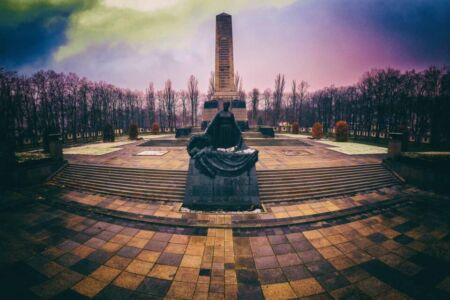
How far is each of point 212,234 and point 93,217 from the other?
5.04 meters

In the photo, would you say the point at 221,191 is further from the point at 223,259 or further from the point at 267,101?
the point at 267,101

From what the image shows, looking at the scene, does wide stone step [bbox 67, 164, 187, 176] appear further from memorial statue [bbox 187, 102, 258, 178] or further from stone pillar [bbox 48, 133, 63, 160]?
memorial statue [bbox 187, 102, 258, 178]

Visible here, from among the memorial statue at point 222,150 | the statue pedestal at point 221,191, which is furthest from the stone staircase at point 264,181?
the memorial statue at point 222,150

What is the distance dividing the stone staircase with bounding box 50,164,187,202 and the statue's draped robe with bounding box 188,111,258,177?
2.38 m

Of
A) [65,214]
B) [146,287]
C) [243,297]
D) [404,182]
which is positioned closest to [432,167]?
[404,182]

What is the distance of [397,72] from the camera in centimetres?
3250

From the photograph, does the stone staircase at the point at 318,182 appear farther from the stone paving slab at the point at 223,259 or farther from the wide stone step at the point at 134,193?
the wide stone step at the point at 134,193

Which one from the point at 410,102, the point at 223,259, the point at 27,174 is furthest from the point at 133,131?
the point at 410,102

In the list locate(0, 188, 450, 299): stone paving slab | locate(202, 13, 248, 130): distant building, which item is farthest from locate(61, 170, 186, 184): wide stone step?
locate(202, 13, 248, 130): distant building

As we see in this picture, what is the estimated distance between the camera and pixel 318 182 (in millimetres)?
11375

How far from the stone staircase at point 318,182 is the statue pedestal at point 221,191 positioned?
1.01m

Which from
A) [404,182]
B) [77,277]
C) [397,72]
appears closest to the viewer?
[77,277]

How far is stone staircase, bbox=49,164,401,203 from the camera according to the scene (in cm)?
1017

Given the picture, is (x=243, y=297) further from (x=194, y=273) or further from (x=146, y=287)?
(x=146, y=287)
